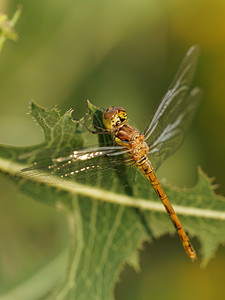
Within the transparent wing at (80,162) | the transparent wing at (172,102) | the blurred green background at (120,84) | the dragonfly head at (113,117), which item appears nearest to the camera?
the transparent wing at (80,162)

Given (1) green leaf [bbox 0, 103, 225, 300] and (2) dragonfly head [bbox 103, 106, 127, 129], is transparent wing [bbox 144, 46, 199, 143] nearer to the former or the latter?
(2) dragonfly head [bbox 103, 106, 127, 129]

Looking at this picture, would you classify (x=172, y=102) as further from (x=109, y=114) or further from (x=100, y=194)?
(x=100, y=194)

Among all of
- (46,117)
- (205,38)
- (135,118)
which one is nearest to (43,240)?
(135,118)

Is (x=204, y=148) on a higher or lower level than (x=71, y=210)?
higher

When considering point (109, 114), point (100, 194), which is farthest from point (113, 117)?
point (100, 194)

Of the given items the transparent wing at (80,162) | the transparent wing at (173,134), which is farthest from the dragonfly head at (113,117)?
the transparent wing at (173,134)

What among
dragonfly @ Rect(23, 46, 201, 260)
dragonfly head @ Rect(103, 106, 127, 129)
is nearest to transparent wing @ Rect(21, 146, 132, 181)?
dragonfly @ Rect(23, 46, 201, 260)

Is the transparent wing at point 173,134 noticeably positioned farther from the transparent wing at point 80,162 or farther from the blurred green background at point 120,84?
the blurred green background at point 120,84

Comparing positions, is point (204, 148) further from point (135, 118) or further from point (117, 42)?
point (117, 42)
